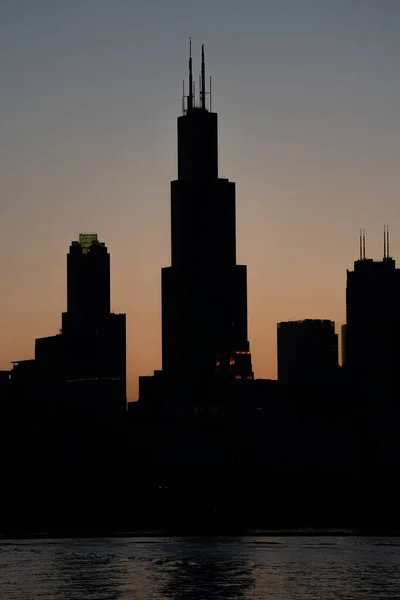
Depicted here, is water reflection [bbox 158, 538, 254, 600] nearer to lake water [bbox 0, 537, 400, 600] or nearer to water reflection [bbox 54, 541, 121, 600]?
lake water [bbox 0, 537, 400, 600]

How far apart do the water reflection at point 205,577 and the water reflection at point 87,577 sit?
6.30m

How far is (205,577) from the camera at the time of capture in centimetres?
16500

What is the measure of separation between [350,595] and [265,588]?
12.1 meters

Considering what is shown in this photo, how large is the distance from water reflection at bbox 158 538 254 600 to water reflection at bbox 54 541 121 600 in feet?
20.7

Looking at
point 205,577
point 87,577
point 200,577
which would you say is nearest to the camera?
point 87,577

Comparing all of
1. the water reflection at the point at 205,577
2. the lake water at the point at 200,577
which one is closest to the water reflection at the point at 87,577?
the lake water at the point at 200,577

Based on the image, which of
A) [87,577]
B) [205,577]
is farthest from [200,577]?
[87,577]

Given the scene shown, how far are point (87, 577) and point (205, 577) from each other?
14.7m

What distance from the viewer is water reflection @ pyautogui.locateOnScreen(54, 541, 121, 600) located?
144 m

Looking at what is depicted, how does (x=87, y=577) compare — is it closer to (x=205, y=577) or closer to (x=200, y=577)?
(x=200, y=577)

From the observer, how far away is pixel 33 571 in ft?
567

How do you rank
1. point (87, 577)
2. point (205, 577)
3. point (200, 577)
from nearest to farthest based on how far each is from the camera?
point (87, 577), point (200, 577), point (205, 577)

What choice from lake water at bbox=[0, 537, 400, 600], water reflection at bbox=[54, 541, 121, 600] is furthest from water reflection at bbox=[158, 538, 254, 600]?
water reflection at bbox=[54, 541, 121, 600]

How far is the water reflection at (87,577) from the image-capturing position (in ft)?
471
